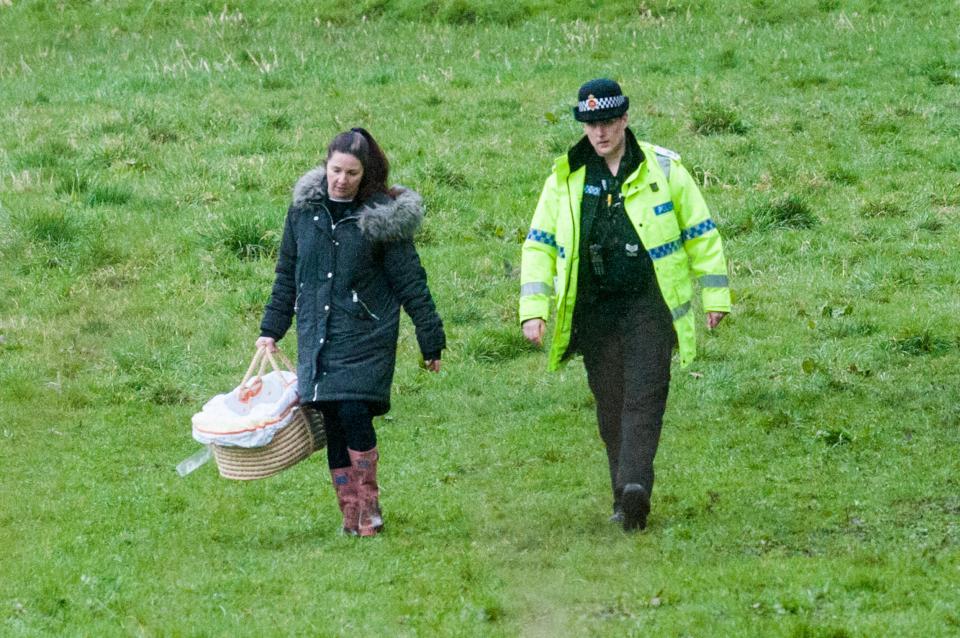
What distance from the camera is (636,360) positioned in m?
7.84

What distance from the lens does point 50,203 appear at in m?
14.6

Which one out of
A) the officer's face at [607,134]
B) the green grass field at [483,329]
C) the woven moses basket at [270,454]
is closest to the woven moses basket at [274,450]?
the woven moses basket at [270,454]

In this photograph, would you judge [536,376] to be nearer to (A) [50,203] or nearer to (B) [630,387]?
(B) [630,387]

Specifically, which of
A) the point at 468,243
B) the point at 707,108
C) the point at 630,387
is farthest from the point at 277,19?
Result: the point at 630,387

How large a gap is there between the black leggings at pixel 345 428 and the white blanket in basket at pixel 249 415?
180mm

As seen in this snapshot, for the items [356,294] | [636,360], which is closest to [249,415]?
[356,294]

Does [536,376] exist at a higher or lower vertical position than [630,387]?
lower

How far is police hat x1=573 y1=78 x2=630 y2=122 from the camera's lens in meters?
7.52

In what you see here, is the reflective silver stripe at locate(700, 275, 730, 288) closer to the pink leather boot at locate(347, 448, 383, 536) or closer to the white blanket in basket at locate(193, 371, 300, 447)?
the pink leather boot at locate(347, 448, 383, 536)

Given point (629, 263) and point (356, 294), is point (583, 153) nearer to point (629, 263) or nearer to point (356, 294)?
point (629, 263)

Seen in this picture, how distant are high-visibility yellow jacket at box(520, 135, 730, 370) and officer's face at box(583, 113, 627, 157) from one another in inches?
5.7

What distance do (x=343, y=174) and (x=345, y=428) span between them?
51.0 inches

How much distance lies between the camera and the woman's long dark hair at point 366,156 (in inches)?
307

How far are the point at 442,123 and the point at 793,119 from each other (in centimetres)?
384
